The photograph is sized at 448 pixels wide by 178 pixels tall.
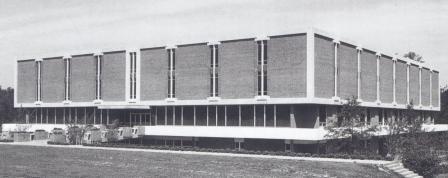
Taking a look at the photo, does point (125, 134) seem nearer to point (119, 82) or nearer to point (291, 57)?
point (119, 82)

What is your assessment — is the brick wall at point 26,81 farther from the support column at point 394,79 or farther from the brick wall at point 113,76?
the support column at point 394,79

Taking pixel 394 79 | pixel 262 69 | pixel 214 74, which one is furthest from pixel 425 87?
pixel 214 74

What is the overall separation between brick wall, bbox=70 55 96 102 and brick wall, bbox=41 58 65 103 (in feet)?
6.54

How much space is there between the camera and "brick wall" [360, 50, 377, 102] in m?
60.9

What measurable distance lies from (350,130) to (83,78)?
3549cm

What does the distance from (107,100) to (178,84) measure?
11.0m

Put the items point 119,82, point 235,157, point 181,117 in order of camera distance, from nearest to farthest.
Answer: point 235,157
point 181,117
point 119,82

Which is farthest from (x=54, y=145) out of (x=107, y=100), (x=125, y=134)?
(x=107, y=100)

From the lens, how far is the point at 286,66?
5109 cm

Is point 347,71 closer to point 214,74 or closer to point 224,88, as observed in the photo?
point 224,88

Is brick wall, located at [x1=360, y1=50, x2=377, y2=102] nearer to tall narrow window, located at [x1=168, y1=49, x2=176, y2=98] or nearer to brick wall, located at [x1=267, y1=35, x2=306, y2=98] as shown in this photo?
brick wall, located at [x1=267, y1=35, x2=306, y2=98]

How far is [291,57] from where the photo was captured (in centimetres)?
5072

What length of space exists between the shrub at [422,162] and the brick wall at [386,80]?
83.1 feet

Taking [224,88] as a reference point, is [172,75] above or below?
above
